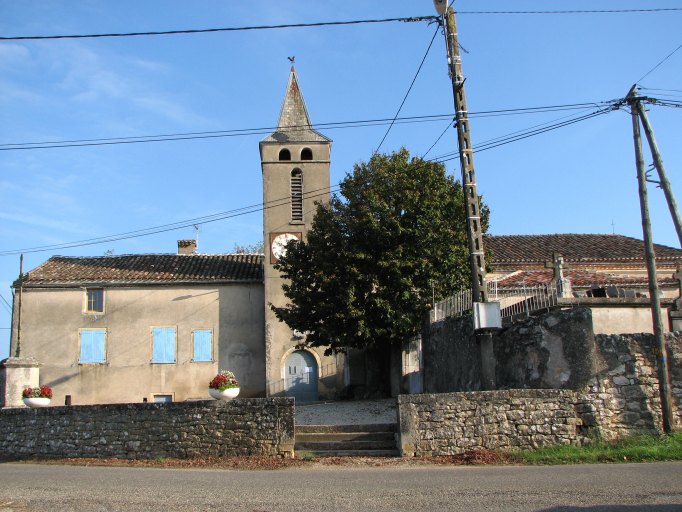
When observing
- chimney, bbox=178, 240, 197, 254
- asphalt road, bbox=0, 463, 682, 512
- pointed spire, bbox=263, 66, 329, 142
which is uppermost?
pointed spire, bbox=263, 66, 329, 142

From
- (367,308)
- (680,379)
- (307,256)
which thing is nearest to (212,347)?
(307,256)

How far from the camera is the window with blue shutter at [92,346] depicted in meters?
31.0

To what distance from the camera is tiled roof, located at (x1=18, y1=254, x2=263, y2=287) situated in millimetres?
31891

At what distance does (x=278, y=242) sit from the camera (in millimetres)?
31750

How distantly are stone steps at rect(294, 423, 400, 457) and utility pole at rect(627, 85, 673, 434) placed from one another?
17.1ft

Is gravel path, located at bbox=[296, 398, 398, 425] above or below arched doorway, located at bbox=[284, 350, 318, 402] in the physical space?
below

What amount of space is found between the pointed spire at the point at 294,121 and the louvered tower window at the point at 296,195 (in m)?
1.74

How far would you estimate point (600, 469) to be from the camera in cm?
1125

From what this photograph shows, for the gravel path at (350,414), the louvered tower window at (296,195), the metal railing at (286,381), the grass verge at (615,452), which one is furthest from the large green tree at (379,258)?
the grass verge at (615,452)

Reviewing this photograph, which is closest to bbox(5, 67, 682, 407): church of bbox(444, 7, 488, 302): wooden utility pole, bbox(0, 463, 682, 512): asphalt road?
bbox(444, 7, 488, 302): wooden utility pole

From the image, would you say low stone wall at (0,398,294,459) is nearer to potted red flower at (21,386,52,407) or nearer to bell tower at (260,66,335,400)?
potted red flower at (21,386,52,407)

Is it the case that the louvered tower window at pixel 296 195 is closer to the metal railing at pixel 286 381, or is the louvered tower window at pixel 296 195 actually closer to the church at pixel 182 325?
the church at pixel 182 325

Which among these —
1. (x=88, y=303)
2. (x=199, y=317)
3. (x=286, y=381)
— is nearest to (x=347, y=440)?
(x=286, y=381)

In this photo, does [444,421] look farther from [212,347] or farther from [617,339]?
[212,347]
